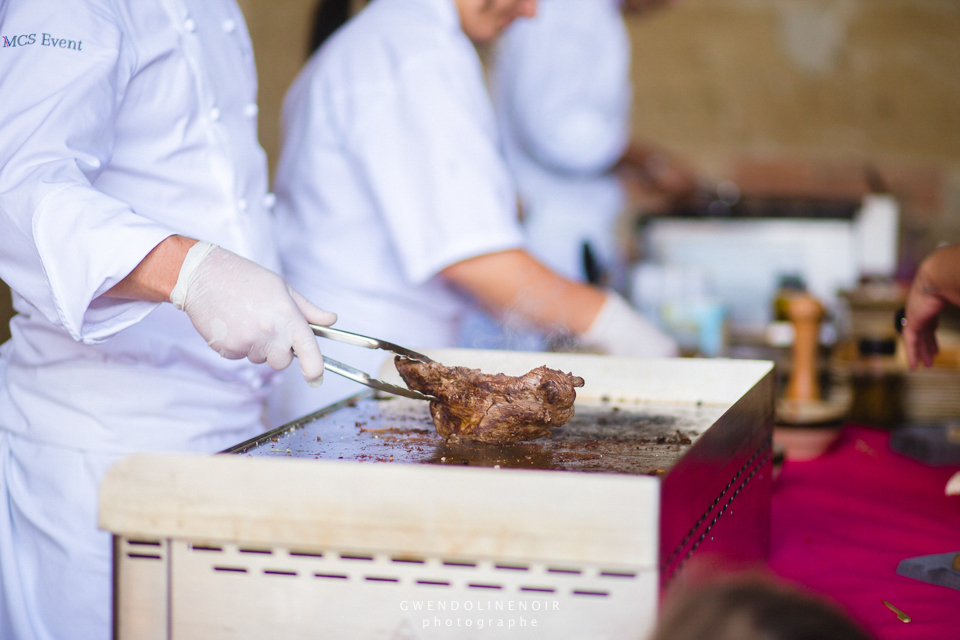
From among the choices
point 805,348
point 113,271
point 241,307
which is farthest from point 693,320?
point 113,271

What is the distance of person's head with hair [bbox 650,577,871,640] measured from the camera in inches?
16.3

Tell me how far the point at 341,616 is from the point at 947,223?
4912mm

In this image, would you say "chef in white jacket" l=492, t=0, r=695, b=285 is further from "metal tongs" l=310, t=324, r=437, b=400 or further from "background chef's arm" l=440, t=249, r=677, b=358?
"metal tongs" l=310, t=324, r=437, b=400

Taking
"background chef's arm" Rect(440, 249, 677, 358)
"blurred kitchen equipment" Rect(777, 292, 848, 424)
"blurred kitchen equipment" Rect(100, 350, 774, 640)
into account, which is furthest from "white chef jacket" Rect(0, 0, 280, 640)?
"blurred kitchen equipment" Rect(777, 292, 848, 424)

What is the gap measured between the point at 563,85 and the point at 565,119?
0.18 meters

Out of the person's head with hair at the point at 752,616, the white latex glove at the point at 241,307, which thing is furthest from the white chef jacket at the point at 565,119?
the person's head with hair at the point at 752,616

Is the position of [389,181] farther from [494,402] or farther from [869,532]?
[869,532]

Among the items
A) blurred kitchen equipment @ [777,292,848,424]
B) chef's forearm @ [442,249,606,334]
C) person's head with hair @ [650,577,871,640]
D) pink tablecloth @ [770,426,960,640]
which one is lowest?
pink tablecloth @ [770,426,960,640]

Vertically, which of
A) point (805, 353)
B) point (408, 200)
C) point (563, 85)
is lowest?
point (805, 353)

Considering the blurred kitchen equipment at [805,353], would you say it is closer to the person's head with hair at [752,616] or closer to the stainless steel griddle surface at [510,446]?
the stainless steel griddle surface at [510,446]

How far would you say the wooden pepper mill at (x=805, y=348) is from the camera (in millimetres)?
2002

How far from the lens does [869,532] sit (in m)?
1.31

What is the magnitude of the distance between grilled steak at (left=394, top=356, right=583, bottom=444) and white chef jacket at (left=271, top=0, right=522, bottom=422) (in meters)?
0.53

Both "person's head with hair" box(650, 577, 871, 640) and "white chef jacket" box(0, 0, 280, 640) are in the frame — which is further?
"white chef jacket" box(0, 0, 280, 640)
